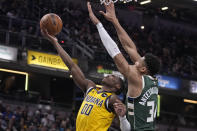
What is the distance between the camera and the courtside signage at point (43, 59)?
19.5m

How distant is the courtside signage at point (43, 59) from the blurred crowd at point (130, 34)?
3.17ft

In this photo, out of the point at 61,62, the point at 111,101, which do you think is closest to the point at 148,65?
the point at 111,101

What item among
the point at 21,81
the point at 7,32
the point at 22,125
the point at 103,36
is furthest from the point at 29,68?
the point at 103,36

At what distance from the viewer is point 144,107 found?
5.18 meters

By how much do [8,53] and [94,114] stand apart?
526 inches

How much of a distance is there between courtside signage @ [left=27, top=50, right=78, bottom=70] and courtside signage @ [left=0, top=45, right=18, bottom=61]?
26.5 inches

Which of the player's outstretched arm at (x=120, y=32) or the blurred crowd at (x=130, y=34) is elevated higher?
the player's outstretched arm at (x=120, y=32)

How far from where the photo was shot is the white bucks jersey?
5141 mm

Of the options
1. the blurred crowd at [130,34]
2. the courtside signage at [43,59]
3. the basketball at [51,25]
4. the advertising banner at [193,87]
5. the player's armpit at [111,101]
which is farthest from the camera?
the advertising banner at [193,87]

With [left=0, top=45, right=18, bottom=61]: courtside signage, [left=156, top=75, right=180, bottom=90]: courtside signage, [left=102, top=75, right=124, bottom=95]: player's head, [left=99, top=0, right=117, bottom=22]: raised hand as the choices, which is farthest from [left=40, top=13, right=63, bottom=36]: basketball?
[left=156, top=75, right=180, bottom=90]: courtside signage

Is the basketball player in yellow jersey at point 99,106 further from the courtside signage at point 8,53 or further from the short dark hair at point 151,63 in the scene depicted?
the courtside signage at point 8,53

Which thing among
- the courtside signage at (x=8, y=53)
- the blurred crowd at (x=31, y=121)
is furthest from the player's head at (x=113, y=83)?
the courtside signage at (x=8, y=53)

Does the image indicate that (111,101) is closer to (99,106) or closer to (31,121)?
(99,106)

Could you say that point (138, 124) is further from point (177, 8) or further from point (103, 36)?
point (177, 8)
